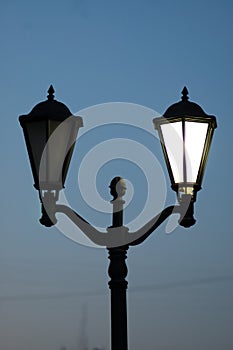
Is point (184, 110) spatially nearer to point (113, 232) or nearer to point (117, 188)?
point (117, 188)

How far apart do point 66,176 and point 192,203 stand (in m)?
1.07

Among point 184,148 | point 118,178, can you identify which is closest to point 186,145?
point 184,148

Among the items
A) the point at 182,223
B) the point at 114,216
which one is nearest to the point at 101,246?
the point at 114,216

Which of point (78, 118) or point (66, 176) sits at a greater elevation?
point (78, 118)

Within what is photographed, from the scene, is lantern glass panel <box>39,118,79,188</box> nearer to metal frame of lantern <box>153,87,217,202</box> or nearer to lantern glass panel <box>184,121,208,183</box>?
metal frame of lantern <box>153,87,217,202</box>

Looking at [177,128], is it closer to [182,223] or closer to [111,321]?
[182,223]

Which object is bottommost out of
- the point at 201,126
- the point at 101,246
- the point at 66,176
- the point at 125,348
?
the point at 125,348

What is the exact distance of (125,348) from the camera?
6.41m

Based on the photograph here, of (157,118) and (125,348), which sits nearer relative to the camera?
(125,348)

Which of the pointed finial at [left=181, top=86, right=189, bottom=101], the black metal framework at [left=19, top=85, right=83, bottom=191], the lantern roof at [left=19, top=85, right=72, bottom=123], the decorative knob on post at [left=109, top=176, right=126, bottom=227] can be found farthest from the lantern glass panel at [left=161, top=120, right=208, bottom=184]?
the lantern roof at [left=19, top=85, right=72, bottom=123]

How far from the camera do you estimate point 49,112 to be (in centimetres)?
668

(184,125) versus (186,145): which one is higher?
(184,125)

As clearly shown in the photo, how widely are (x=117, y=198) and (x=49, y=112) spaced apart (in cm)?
89

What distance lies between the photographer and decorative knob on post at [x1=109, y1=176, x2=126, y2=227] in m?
6.73
